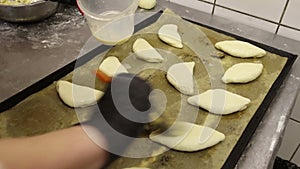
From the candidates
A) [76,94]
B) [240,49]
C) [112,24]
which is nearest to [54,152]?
[76,94]

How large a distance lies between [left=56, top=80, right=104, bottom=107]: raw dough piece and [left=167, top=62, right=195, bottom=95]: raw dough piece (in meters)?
0.17

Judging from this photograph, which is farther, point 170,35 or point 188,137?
point 170,35

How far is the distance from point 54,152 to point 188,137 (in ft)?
0.81

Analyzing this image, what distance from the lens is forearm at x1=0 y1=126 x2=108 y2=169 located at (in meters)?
0.54

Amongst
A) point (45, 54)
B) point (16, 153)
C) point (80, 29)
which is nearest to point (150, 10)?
point (80, 29)

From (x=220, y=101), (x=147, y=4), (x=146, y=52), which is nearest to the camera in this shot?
(x=220, y=101)

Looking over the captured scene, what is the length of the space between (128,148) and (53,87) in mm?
237

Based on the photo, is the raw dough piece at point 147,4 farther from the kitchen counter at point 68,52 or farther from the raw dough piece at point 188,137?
the raw dough piece at point 188,137

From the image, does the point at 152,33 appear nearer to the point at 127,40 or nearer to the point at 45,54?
the point at 127,40

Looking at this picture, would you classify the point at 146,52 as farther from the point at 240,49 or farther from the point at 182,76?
the point at 240,49

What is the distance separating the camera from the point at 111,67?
775 millimetres

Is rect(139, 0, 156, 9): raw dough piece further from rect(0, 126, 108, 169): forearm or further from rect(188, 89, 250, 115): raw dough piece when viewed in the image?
rect(0, 126, 108, 169): forearm

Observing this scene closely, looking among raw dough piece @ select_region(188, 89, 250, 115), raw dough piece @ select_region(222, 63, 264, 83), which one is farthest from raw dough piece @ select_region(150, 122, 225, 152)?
raw dough piece @ select_region(222, 63, 264, 83)

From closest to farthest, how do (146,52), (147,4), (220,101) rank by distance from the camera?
(220,101) < (146,52) < (147,4)
